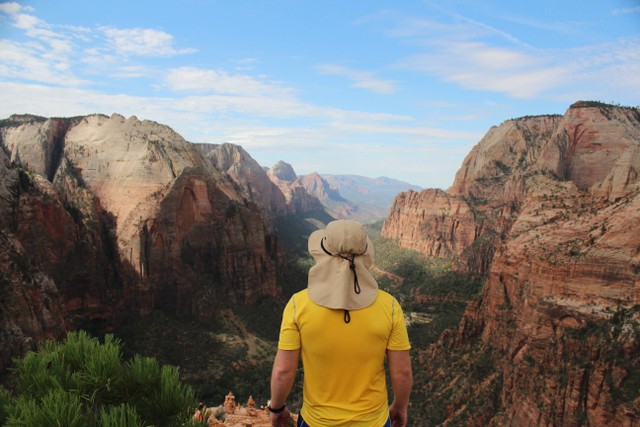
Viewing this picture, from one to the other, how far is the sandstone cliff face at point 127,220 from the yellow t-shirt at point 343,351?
37.2m

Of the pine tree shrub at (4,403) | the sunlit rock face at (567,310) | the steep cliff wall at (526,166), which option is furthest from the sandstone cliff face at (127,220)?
the steep cliff wall at (526,166)

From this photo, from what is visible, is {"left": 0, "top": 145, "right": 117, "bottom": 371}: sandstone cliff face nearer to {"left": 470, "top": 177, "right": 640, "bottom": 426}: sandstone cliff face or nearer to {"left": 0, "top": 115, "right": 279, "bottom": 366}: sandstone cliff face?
{"left": 0, "top": 115, "right": 279, "bottom": 366}: sandstone cliff face

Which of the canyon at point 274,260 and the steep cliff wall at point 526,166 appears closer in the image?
the canyon at point 274,260

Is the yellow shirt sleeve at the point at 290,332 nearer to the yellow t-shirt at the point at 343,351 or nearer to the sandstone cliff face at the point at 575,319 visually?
the yellow t-shirt at the point at 343,351

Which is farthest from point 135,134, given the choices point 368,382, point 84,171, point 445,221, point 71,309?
point 445,221

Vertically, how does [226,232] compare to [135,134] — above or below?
below

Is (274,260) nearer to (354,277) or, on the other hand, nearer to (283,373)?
(283,373)

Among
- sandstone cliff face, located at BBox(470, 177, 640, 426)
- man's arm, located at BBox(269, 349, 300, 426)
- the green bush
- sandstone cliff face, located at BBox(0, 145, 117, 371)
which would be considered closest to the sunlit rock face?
sandstone cliff face, located at BBox(470, 177, 640, 426)

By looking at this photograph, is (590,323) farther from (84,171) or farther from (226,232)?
(84,171)

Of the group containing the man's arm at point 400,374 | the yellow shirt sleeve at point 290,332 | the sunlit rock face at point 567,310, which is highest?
the yellow shirt sleeve at point 290,332

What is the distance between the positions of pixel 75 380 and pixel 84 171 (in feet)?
177

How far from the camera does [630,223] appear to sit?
27672mm

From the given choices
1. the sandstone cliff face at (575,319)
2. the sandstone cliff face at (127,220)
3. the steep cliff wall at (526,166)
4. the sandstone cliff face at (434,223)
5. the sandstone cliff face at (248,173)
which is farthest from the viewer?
the sandstone cliff face at (248,173)

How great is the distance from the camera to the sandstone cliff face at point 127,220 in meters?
39.3
